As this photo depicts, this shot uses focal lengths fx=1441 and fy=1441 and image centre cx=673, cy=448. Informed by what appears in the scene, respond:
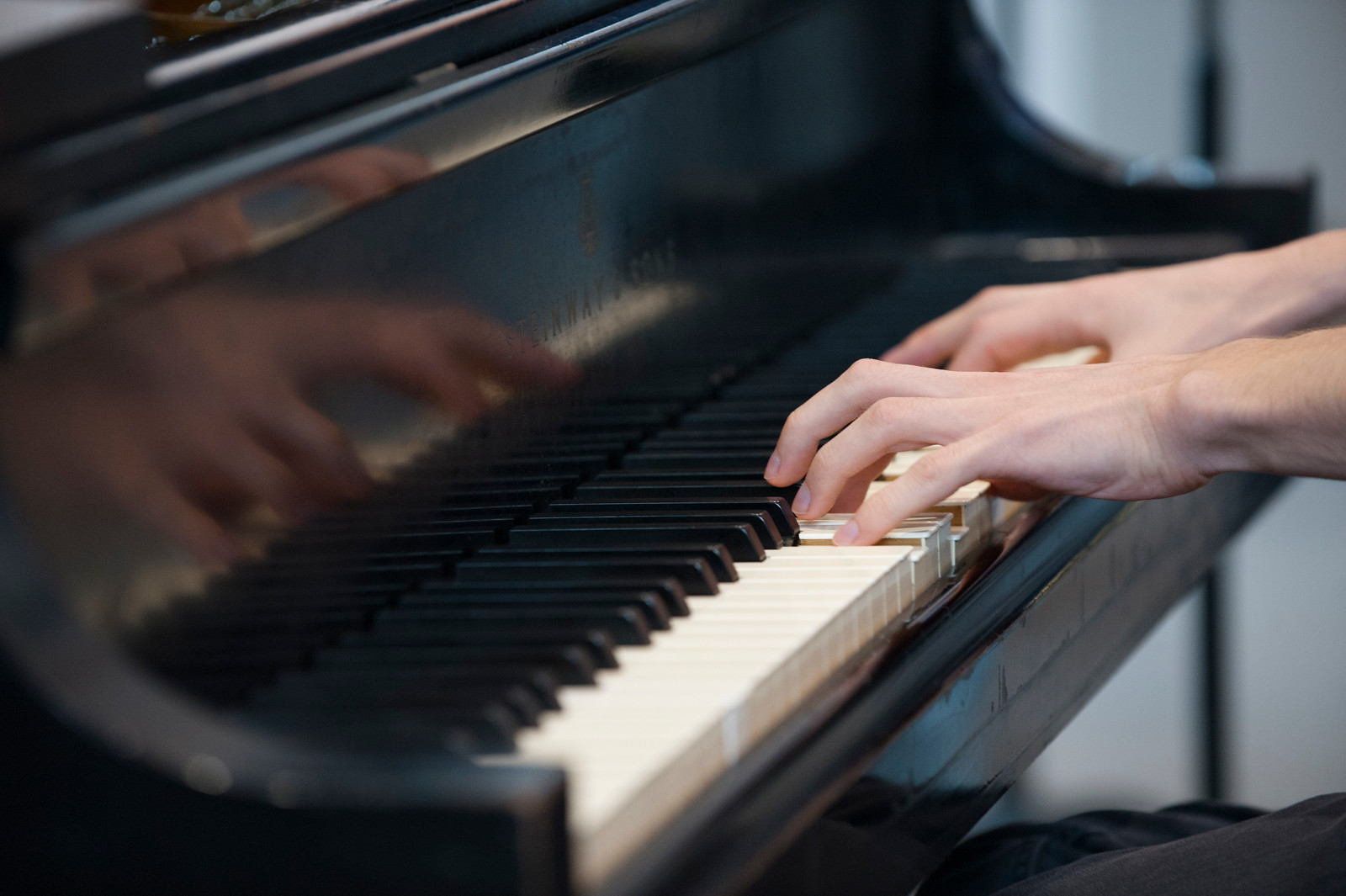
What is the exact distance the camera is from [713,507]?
1104 millimetres

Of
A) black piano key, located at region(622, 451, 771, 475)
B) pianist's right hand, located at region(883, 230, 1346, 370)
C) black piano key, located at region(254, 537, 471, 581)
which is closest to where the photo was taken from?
black piano key, located at region(254, 537, 471, 581)

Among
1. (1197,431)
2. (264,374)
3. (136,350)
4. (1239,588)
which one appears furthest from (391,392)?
(1239,588)

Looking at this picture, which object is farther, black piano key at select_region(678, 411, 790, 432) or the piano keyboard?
black piano key at select_region(678, 411, 790, 432)

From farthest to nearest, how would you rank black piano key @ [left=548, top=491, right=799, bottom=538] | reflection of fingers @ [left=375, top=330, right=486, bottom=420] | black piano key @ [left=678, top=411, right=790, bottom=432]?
black piano key @ [left=678, top=411, right=790, bottom=432], black piano key @ [left=548, top=491, right=799, bottom=538], reflection of fingers @ [left=375, top=330, right=486, bottom=420]

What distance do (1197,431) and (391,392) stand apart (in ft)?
1.95

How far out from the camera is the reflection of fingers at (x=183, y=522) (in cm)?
76

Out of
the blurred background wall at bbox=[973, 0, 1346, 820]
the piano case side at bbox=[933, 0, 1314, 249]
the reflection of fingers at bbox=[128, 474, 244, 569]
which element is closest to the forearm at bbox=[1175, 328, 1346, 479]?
A: the reflection of fingers at bbox=[128, 474, 244, 569]

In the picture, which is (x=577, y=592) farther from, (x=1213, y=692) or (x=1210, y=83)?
(x=1210, y=83)

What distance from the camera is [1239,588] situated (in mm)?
3934

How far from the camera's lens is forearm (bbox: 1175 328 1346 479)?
1.05 m

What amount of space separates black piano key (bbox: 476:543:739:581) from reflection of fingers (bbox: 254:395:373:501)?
0.47 feet

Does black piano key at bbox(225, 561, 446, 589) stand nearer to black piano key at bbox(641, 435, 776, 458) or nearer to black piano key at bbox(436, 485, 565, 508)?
black piano key at bbox(436, 485, 565, 508)

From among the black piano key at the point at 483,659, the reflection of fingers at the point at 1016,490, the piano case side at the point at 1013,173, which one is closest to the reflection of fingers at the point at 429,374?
the black piano key at the point at 483,659

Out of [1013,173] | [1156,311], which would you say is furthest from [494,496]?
[1013,173]
